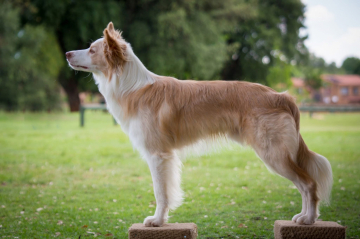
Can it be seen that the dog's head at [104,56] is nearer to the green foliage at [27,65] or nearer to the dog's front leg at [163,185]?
Answer: the dog's front leg at [163,185]

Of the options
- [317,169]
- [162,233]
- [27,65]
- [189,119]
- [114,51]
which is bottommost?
[162,233]

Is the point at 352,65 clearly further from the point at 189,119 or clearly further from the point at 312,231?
the point at 189,119

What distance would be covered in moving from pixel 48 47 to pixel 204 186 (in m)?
→ 21.8

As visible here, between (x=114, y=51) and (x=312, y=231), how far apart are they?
3.37m

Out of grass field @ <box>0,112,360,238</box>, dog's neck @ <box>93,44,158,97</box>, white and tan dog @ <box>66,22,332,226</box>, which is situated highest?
dog's neck @ <box>93,44,158,97</box>

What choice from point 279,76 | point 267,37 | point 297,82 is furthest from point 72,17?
point 297,82

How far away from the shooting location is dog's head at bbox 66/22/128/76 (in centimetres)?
460

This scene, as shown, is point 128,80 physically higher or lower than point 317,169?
higher

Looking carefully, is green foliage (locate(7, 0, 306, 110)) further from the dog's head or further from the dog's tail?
the dog's tail

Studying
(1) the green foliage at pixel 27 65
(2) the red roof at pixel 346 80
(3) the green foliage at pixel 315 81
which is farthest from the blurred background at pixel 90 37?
(2) the red roof at pixel 346 80

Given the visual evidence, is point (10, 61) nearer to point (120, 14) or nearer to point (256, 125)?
point (120, 14)

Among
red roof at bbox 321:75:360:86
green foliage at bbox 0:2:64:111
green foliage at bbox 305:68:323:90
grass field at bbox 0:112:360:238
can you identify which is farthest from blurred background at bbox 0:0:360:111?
red roof at bbox 321:75:360:86

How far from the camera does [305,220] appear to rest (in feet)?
14.3

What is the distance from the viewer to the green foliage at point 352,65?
63.1 meters
